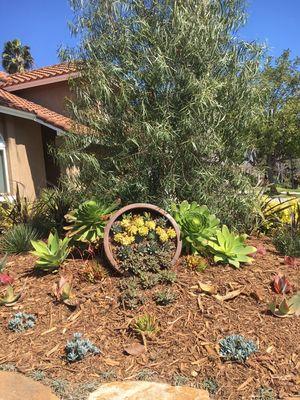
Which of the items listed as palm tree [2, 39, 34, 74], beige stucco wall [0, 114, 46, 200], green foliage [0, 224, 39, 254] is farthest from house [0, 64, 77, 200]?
palm tree [2, 39, 34, 74]

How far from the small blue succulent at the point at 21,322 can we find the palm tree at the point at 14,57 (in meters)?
43.3

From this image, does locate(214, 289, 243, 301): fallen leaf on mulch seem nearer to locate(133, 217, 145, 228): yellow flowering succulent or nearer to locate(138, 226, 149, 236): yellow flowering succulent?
A: locate(138, 226, 149, 236): yellow flowering succulent

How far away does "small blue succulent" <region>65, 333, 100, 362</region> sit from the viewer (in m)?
4.02

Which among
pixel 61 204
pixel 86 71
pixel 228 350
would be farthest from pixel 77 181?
pixel 228 350

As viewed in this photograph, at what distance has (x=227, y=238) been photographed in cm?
570

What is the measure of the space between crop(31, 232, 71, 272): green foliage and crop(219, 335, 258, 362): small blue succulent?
7.77 feet

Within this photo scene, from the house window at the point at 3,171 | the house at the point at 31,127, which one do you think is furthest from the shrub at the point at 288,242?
the house window at the point at 3,171

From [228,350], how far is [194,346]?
358 millimetres

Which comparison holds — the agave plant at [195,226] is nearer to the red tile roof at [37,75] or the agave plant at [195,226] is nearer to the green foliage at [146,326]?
the green foliage at [146,326]

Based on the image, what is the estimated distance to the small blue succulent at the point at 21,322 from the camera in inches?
180

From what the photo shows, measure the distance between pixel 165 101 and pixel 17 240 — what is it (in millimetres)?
3103

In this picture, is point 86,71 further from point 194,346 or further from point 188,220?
point 194,346

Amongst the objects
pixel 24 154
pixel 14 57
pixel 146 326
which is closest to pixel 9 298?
pixel 146 326

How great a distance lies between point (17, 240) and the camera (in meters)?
6.79
